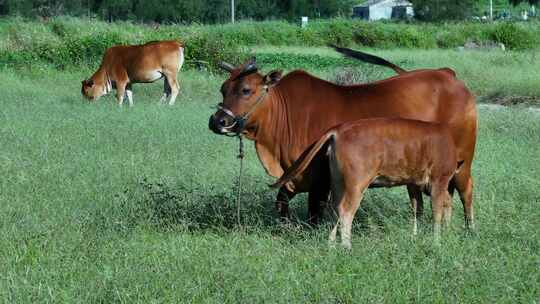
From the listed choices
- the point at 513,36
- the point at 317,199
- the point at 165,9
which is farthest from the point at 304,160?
the point at 165,9

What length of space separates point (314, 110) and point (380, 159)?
102 centimetres

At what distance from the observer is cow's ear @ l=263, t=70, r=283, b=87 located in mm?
6934

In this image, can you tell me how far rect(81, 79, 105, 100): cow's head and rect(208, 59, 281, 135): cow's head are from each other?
10224 millimetres

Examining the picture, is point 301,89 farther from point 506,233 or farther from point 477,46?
point 477,46

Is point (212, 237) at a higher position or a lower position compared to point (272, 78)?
lower

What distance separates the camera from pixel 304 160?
6.42 m

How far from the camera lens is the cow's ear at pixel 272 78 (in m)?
6.93

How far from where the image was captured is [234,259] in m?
5.90

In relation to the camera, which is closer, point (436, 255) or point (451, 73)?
point (436, 255)

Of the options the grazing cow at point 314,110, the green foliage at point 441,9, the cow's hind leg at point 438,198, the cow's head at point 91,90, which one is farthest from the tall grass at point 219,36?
the cow's hind leg at point 438,198

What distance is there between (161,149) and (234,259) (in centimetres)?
494

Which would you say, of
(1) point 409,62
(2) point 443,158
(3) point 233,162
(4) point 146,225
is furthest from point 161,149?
(1) point 409,62

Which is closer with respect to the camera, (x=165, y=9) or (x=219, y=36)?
(x=219, y=36)

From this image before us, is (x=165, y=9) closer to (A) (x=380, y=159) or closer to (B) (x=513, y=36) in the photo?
(B) (x=513, y=36)
